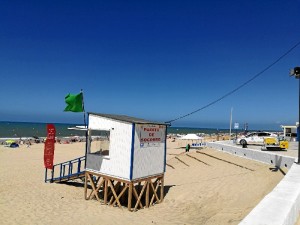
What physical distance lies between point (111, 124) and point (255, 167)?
9656 millimetres

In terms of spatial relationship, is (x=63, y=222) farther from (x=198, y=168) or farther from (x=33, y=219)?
(x=198, y=168)

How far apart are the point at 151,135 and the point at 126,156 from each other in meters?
1.88

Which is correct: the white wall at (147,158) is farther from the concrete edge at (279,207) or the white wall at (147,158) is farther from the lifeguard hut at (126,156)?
the concrete edge at (279,207)

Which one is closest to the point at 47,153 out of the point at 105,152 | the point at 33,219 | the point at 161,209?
the point at 105,152

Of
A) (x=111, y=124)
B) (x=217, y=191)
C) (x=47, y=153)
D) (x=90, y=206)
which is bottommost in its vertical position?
(x=90, y=206)

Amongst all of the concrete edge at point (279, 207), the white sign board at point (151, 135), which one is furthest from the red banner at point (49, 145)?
the concrete edge at point (279, 207)

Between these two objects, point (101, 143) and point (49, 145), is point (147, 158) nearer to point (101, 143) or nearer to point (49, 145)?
point (101, 143)

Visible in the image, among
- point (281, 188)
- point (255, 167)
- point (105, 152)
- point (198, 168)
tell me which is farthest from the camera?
point (198, 168)

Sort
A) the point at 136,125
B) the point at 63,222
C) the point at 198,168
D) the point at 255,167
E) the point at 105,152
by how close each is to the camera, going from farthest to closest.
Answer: the point at 198,168, the point at 255,167, the point at 105,152, the point at 136,125, the point at 63,222

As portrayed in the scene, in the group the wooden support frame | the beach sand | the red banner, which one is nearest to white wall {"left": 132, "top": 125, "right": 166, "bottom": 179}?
the wooden support frame

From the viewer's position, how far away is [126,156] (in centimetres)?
1415

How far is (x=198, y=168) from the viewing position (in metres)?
22.3

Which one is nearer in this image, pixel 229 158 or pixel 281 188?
pixel 281 188

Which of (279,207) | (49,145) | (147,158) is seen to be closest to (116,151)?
(147,158)
